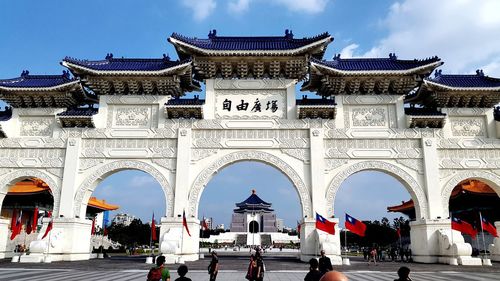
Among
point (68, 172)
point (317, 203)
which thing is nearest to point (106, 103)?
point (68, 172)

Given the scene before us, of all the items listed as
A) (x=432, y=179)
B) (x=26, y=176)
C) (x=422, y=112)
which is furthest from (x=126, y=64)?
(x=432, y=179)

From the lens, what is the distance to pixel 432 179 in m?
16.0

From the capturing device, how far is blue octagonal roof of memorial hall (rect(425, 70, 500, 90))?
16.6m

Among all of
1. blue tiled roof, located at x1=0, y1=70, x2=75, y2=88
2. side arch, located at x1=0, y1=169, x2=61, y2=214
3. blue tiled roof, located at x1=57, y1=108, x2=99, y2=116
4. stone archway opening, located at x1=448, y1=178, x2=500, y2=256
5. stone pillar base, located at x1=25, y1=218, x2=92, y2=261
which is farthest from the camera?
stone archway opening, located at x1=448, y1=178, x2=500, y2=256

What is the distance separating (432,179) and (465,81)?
494 cm

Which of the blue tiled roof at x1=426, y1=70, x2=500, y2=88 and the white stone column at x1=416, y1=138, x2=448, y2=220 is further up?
the blue tiled roof at x1=426, y1=70, x2=500, y2=88

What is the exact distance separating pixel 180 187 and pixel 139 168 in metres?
1.98

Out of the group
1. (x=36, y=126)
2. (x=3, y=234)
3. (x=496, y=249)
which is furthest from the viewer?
(x=36, y=126)

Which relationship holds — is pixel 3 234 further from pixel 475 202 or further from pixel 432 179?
pixel 475 202

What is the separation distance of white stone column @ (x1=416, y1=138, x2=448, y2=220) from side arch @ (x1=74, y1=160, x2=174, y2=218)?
10.4 m

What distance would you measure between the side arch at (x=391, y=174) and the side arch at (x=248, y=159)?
97 centimetres

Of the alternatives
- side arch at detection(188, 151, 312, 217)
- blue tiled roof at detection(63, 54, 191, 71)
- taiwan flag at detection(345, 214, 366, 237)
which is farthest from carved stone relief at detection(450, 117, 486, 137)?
blue tiled roof at detection(63, 54, 191, 71)

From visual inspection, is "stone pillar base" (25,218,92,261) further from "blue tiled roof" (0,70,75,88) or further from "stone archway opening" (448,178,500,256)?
"stone archway opening" (448,178,500,256)

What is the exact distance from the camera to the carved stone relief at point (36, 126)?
1716cm
